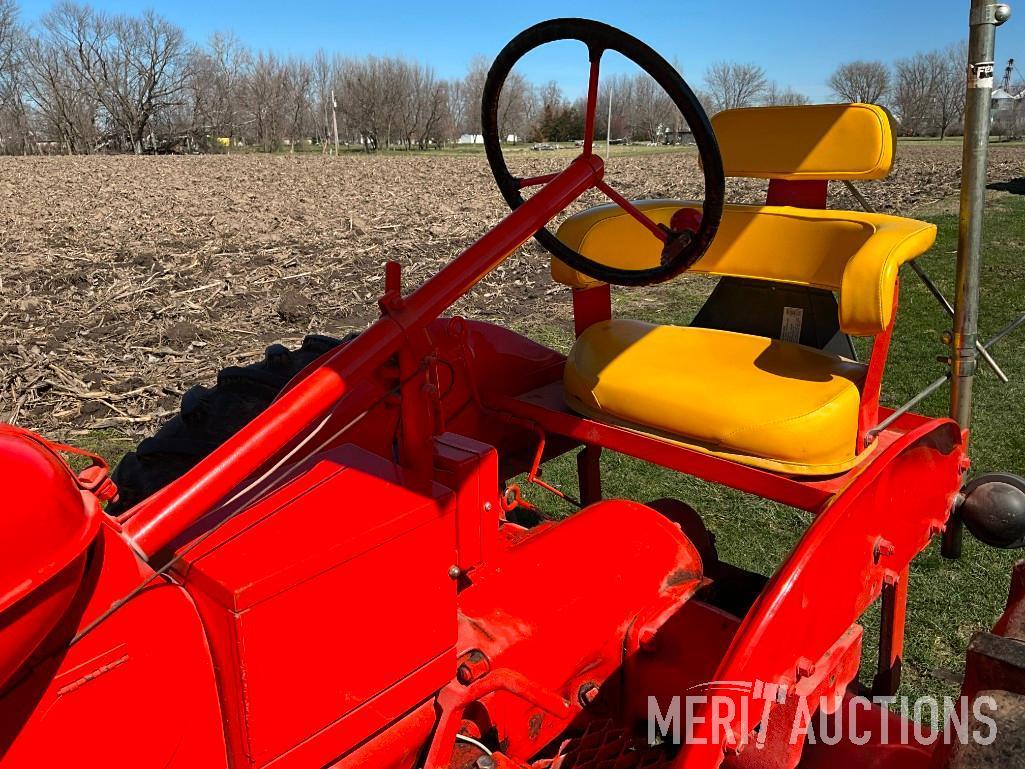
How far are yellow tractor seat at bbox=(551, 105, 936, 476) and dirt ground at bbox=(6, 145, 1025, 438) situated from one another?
2.59m

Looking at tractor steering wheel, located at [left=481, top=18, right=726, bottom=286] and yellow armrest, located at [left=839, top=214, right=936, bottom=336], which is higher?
tractor steering wheel, located at [left=481, top=18, right=726, bottom=286]

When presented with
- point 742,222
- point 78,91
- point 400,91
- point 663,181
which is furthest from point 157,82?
point 742,222

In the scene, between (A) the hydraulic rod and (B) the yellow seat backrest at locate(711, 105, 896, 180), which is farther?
(B) the yellow seat backrest at locate(711, 105, 896, 180)

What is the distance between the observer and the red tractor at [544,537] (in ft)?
3.74

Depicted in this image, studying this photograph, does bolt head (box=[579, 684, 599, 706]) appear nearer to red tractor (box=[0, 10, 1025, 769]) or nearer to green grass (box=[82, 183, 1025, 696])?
red tractor (box=[0, 10, 1025, 769])

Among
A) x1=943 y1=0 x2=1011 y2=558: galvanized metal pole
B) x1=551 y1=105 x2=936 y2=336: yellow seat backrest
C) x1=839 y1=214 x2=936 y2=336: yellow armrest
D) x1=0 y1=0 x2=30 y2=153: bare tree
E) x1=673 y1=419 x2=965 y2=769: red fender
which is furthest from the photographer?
x1=0 y1=0 x2=30 y2=153: bare tree

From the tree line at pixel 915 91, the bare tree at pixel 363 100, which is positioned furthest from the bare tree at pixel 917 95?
the bare tree at pixel 363 100

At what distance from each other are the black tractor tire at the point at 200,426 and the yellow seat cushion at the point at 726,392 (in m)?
0.80

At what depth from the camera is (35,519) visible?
94 centimetres

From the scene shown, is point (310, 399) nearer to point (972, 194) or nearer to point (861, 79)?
point (972, 194)

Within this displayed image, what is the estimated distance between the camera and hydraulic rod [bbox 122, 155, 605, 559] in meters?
1.19

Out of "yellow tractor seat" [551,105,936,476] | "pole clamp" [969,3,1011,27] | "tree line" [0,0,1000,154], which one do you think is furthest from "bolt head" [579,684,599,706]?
"tree line" [0,0,1000,154]

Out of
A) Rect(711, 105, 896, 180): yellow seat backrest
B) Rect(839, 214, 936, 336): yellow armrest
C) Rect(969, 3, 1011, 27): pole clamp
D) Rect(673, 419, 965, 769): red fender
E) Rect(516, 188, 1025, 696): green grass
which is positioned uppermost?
Rect(969, 3, 1011, 27): pole clamp

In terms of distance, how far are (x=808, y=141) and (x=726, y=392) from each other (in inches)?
33.3
